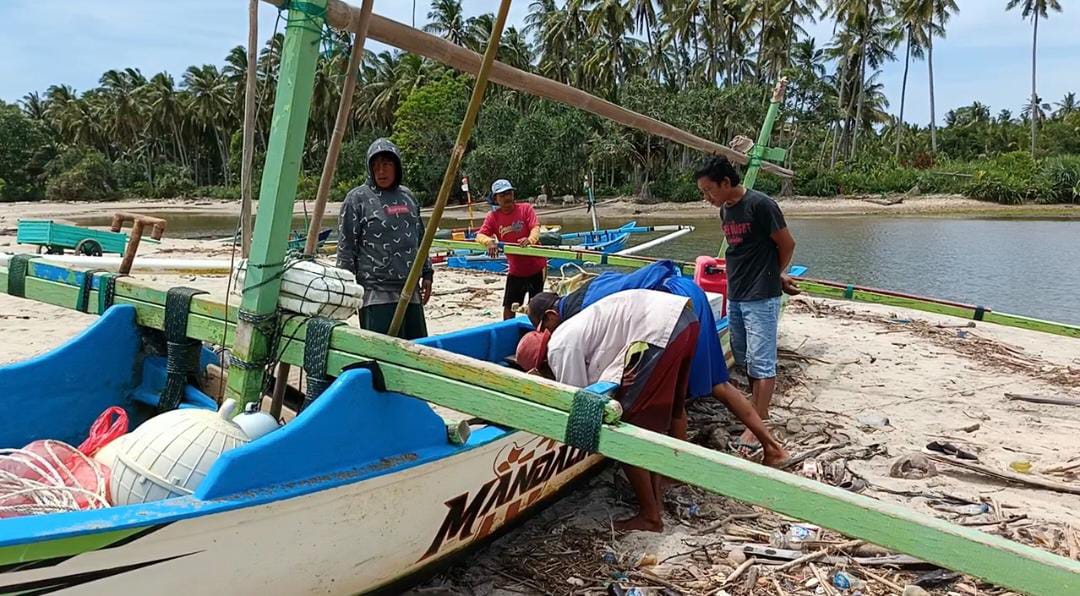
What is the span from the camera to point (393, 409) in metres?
2.66

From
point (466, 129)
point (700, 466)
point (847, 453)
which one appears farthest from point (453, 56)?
point (847, 453)

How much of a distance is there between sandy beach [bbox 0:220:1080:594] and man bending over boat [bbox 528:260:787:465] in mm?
376

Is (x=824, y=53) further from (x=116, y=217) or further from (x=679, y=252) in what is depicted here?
(x=116, y=217)

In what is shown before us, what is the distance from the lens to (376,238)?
4.16m

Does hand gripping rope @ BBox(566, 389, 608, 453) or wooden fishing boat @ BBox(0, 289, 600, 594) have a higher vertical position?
hand gripping rope @ BBox(566, 389, 608, 453)

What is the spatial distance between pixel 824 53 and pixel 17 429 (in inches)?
2038

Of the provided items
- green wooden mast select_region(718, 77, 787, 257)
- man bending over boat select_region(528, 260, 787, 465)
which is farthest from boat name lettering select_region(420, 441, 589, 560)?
green wooden mast select_region(718, 77, 787, 257)

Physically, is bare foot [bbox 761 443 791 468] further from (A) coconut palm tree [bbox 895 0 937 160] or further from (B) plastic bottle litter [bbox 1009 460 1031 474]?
(A) coconut palm tree [bbox 895 0 937 160]

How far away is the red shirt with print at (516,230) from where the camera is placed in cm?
670

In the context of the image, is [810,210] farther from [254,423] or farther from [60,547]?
[60,547]

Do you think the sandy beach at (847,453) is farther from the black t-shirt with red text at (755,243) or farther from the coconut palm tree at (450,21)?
the coconut palm tree at (450,21)

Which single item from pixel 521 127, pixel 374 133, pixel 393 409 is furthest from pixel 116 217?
pixel 374 133

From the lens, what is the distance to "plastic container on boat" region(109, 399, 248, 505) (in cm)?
233

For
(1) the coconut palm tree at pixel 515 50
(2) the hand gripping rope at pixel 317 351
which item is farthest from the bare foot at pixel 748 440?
(1) the coconut palm tree at pixel 515 50
